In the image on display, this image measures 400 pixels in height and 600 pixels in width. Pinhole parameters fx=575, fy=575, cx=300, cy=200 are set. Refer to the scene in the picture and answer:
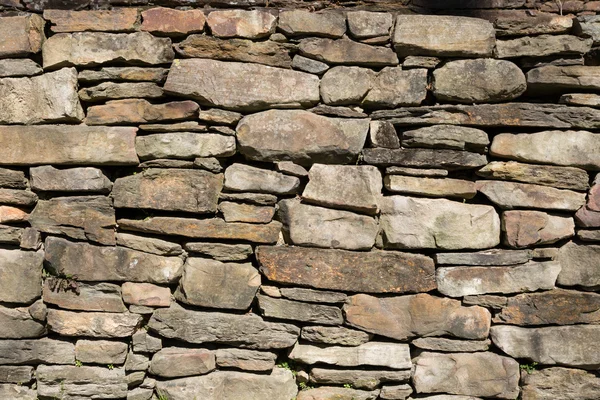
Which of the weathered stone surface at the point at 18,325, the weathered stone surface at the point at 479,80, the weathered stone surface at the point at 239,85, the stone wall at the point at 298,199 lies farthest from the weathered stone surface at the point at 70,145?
the weathered stone surface at the point at 479,80

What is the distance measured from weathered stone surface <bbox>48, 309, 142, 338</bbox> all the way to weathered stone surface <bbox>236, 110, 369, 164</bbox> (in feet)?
3.49

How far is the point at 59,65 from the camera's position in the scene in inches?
115

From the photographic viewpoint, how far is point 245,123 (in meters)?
2.92

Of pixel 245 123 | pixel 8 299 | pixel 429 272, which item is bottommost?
pixel 8 299

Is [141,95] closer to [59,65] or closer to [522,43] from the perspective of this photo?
[59,65]

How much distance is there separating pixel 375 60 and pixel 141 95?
1.21 meters

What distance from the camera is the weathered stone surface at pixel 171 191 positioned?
2.92 meters

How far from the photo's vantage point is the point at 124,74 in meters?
2.90

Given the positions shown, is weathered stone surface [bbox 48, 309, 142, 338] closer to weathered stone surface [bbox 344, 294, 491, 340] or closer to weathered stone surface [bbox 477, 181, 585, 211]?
weathered stone surface [bbox 344, 294, 491, 340]

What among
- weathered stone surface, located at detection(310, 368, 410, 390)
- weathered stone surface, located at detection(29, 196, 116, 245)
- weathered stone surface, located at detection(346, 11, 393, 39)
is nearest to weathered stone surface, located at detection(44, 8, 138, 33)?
weathered stone surface, located at detection(29, 196, 116, 245)

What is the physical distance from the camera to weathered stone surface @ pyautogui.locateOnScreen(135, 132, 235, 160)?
292 cm

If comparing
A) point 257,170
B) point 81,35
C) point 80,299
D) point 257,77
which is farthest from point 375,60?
point 80,299

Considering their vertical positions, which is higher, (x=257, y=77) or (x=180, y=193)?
(x=257, y=77)

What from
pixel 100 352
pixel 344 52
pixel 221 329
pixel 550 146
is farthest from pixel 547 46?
pixel 100 352
